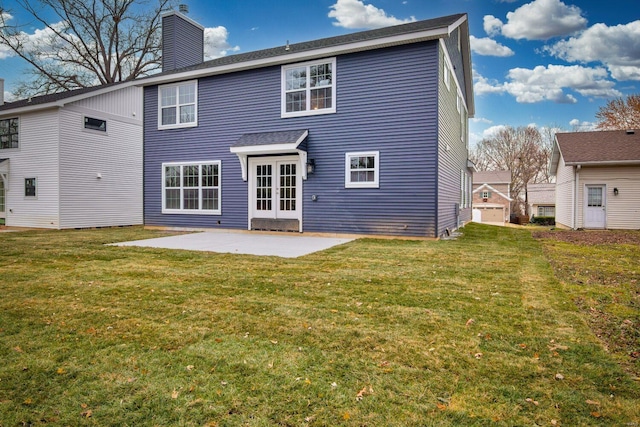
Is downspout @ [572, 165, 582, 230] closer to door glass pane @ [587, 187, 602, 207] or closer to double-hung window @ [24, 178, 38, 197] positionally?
door glass pane @ [587, 187, 602, 207]

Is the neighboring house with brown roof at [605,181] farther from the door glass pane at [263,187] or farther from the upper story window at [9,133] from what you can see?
the upper story window at [9,133]

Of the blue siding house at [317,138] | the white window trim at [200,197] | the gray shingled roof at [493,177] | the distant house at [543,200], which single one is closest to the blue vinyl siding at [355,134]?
the blue siding house at [317,138]

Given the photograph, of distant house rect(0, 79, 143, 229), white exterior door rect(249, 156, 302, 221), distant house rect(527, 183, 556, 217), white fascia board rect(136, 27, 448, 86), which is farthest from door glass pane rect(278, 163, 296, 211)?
distant house rect(527, 183, 556, 217)

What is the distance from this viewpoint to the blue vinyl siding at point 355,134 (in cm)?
965

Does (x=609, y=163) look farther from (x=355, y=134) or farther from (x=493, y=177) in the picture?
(x=493, y=177)

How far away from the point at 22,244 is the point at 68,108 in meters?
7.44

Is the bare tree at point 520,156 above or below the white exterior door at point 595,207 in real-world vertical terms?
above

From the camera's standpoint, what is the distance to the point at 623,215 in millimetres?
16094

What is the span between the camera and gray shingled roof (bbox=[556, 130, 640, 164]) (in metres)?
15.9

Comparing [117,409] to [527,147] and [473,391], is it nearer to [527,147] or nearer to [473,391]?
[473,391]

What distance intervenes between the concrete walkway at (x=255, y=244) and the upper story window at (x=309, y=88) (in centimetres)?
360

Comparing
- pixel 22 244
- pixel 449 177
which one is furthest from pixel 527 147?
pixel 22 244

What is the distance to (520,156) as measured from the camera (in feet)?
146

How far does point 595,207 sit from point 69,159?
21325mm
